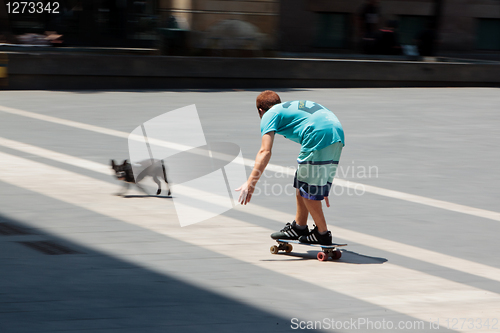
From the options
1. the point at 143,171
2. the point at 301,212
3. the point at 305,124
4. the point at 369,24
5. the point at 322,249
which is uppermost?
the point at 369,24

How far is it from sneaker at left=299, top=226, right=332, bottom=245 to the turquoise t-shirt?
30.4 inches

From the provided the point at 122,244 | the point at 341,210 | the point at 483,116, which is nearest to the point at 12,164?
the point at 122,244

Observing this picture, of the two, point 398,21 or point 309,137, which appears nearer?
point 309,137

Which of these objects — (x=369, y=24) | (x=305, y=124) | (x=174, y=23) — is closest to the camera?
(x=305, y=124)

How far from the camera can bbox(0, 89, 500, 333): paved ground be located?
462 centimetres

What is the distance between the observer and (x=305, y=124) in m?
5.70

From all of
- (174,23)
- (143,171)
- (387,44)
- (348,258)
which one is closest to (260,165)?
(348,258)

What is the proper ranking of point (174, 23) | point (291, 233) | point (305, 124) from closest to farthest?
1. point (305, 124)
2. point (291, 233)
3. point (174, 23)

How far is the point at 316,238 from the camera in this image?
5.99 meters

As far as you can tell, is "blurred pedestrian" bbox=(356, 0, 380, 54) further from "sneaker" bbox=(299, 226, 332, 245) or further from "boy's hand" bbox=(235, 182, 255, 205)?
"boy's hand" bbox=(235, 182, 255, 205)

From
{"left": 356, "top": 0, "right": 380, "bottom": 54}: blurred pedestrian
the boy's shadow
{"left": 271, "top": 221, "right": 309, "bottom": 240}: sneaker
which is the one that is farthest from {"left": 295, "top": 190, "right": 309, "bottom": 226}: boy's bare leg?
{"left": 356, "top": 0, "right": 380, "bottom": 54}: blurred pedestrian

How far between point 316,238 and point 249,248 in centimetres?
64

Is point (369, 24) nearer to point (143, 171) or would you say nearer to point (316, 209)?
point (143, 171)

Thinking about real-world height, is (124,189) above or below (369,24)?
below
